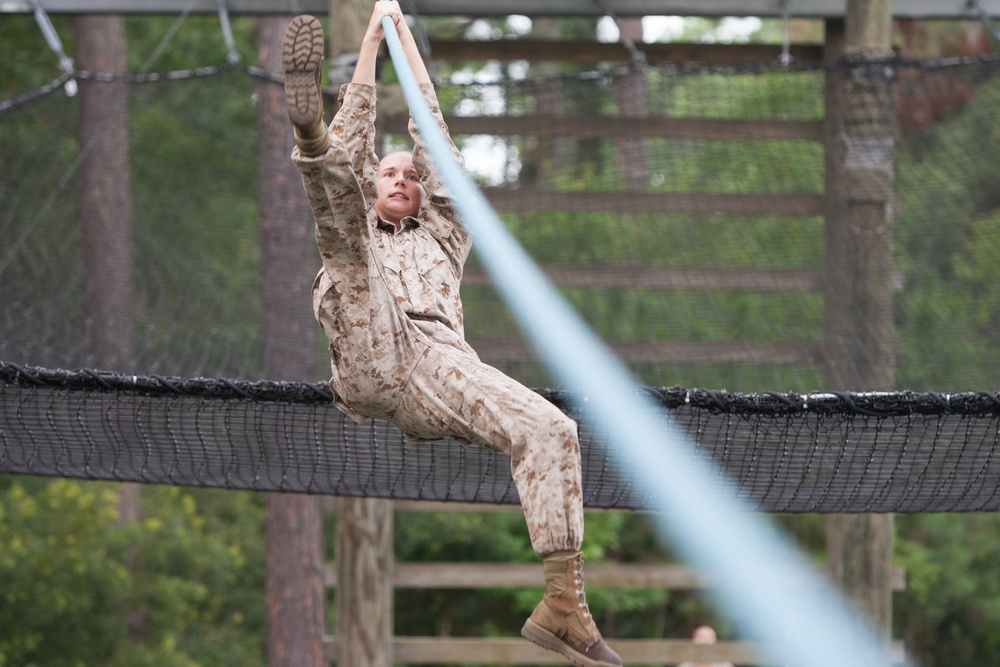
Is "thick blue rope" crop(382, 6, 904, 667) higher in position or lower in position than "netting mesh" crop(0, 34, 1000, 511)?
lower

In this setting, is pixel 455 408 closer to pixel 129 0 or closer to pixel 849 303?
pixel 849 303

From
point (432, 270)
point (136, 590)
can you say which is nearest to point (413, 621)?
point (136, 590)

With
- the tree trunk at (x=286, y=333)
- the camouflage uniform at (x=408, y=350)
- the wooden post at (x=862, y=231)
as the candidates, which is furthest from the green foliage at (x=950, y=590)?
the camouflage uniform at (x=408, y=350)

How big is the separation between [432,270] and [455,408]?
1.21 ft

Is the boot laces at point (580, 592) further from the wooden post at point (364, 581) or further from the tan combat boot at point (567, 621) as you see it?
the wooden post at point (364, 581)

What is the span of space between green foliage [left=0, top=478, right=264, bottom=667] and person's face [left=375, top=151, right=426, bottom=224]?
15.6 ft

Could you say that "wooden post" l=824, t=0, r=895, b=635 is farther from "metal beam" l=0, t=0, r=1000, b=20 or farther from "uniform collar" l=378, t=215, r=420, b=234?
"uniform collar" l=378, t=215, r=420, b=234

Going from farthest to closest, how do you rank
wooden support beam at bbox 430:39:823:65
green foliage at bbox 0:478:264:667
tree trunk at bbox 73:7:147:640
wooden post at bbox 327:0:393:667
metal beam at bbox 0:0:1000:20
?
green foliage at bbox 0:478:264:667
wooden support beam at bbox 430:39:823:65
tree trunk at bbox 73:7:147:640
metal beam at bbox 0:0:1000:20
wooden post at bbox 327:0:393:667

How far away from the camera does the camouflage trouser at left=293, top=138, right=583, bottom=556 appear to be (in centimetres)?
218

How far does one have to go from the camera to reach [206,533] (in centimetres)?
905

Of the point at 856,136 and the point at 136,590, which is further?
the point at 136,590

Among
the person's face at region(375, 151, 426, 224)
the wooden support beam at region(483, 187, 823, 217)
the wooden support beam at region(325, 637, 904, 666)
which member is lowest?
the wooden support beam at region(325, 637, 904, 666)

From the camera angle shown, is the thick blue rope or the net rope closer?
the thick blue rope

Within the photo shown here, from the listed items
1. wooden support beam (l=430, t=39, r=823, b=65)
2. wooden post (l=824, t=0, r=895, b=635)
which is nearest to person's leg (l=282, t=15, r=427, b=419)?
wooden post (l=824, t=0, r=895, b=635)
